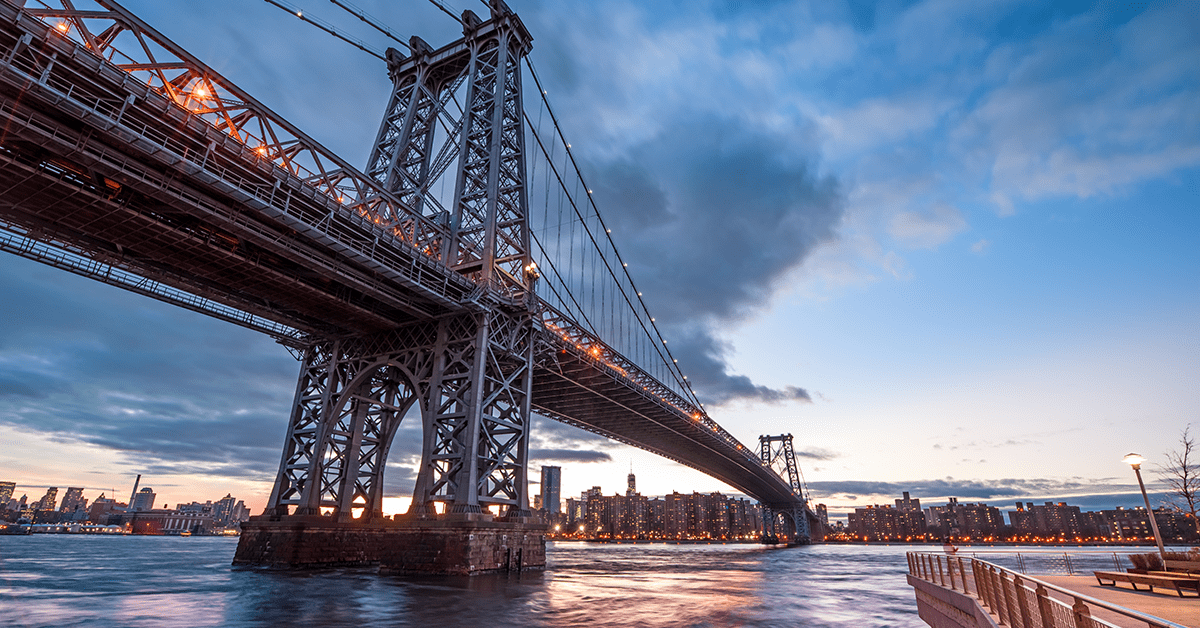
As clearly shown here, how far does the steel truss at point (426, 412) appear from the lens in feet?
85.6

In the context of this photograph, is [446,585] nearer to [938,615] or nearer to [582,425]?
[938,615]

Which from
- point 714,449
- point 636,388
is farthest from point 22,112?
point 714,449

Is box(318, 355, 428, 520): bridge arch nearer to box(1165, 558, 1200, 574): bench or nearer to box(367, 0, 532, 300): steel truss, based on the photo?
box(367, 0, 532, 300): steel truss

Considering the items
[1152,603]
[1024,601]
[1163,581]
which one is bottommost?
[1152,603]

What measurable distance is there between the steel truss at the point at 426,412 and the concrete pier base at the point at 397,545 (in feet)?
3.00

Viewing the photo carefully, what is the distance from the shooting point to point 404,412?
31.6 meters

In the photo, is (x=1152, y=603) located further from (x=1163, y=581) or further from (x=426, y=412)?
(x=426, y=412)

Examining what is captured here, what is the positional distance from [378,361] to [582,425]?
32.7 m

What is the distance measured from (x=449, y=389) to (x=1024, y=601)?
24143 millimetres

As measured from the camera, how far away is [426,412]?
89.9 ft

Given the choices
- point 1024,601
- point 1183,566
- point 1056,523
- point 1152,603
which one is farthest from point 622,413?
point 1056,523

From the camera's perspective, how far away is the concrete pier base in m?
23.2

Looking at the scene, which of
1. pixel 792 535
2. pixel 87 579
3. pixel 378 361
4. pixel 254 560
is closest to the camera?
pixel 87 579

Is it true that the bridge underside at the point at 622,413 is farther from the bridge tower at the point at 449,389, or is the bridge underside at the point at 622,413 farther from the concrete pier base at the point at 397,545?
the concrete pier base at the point at 397,545
